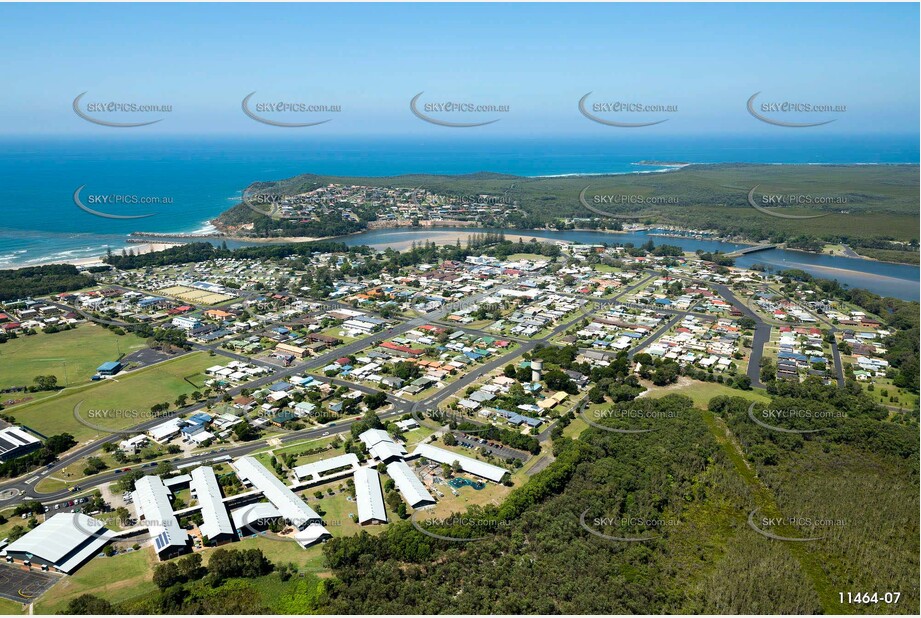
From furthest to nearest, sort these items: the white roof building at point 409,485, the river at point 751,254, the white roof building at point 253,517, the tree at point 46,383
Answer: the river at point 751,254, the tree at point 46,383, the white roof building at point 409,485, the white roof building at point 253,517

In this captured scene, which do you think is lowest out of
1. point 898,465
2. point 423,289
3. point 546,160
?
point 898,465

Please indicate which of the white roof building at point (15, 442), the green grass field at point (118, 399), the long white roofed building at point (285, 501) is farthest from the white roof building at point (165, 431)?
the white roof building at point (15, 442)

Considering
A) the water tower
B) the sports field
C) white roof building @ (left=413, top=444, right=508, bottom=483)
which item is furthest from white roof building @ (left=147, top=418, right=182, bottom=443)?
the sports field

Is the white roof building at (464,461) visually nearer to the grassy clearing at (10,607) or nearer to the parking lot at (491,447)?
the parking lot at (491,447)

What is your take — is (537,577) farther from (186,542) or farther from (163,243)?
(163,243)

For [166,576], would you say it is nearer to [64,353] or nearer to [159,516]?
[159,516]

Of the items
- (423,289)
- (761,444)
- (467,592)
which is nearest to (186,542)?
(467,592)
